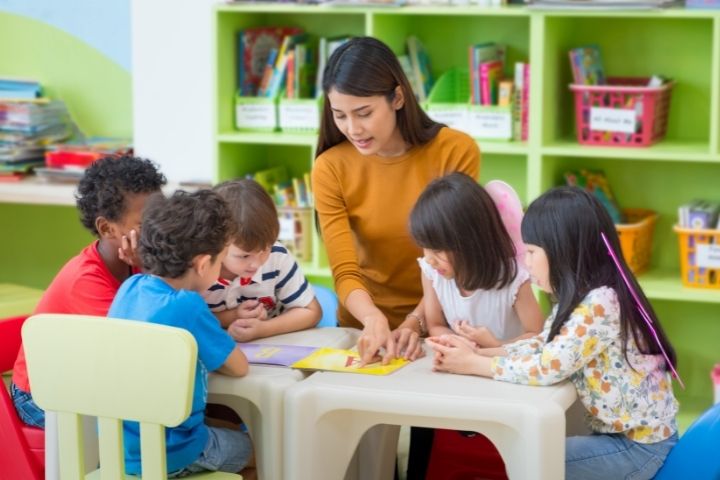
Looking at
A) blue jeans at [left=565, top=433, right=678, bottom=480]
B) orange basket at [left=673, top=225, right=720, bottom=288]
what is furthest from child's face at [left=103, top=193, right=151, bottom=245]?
orange basket at [left=673, top=225, right=720, bottom=288]

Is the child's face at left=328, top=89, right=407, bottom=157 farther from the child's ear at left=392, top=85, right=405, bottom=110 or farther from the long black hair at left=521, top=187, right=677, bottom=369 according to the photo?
the long black hair at left=521, top=187, right=677, bottom=369

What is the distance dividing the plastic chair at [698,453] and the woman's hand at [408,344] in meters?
0.49

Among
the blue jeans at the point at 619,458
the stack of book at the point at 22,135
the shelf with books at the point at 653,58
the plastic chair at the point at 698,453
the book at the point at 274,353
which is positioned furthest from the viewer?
the stack of book at the point at 22,135

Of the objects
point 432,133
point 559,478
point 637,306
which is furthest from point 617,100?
point 559,478

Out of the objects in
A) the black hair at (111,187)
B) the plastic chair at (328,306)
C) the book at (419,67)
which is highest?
the book at (419,67)

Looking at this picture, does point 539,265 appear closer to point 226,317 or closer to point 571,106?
point 226,317

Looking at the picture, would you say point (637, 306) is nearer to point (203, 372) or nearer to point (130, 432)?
point (203, 372)

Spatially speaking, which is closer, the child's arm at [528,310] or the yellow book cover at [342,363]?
the yellow book cover at [342,363]

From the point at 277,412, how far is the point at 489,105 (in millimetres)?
1825

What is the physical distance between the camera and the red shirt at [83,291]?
7.38 feet

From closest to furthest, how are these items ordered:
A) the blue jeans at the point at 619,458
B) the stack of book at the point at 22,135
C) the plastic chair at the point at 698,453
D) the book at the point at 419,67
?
the plastic chair at the point at 698,453
the blue jeans at the point at 619,458
the book at the point at 419,67
the stack of book at the point at 22,135

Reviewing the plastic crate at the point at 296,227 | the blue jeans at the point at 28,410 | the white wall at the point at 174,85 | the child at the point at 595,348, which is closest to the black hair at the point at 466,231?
the child at the point at 595,348

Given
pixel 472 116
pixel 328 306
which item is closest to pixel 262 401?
pixel 328 306

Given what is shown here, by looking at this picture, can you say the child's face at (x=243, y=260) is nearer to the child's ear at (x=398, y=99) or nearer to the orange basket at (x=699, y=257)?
the child's ear at (x=398, y=99)
